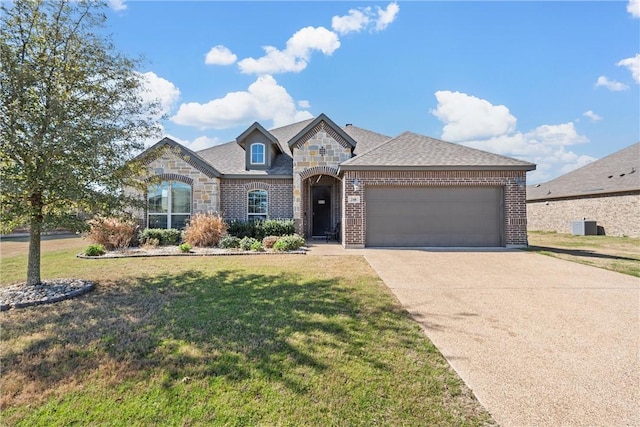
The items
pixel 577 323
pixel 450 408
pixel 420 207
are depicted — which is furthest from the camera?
pixel 420 207

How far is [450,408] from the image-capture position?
2.50 m

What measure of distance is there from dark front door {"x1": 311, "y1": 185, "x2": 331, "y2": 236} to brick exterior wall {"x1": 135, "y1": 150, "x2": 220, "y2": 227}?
5.13m

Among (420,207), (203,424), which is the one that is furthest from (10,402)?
(420,207)

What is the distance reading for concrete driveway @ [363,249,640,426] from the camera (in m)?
2.59

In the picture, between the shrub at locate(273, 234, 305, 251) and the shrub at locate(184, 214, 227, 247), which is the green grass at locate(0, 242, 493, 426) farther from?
the shrub at locate(184, 214, 227, 247)

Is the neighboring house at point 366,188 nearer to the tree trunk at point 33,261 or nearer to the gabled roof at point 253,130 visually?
the gabled roof at point 253,130

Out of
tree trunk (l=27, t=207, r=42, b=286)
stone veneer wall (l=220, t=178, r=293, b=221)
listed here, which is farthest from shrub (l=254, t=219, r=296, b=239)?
tree trunk (l=27, t=207, r=42, b=286)

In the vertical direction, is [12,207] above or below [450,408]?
above

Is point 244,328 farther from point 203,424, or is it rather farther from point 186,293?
point 186,293

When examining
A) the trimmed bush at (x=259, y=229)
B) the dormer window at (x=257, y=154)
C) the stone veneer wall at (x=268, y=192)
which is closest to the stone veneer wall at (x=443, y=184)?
the trimmed bush at (x=259, y=229)

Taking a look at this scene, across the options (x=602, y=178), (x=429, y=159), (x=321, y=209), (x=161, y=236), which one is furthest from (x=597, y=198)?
(x=161, y=236)

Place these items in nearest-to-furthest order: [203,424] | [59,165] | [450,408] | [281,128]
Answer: [203,424]
[450,408]
[59,165]
[281,128]

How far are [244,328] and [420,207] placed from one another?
970cm

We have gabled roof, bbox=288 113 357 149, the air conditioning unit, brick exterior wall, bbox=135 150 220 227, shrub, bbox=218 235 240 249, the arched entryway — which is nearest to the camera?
shrub, bbox=218 235 240 249
